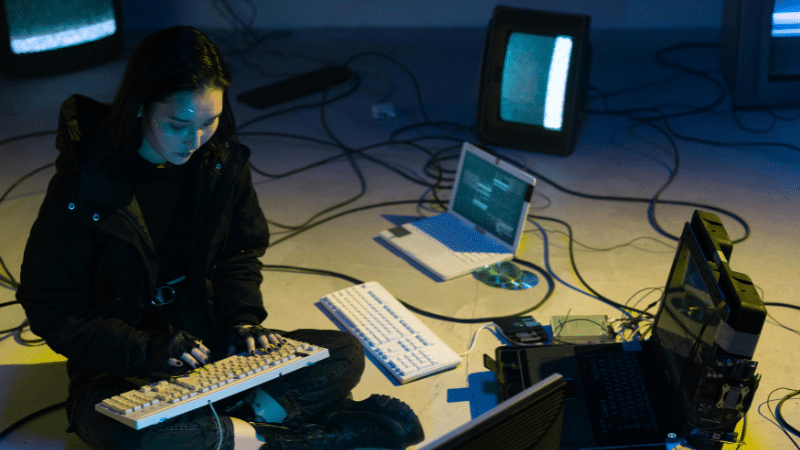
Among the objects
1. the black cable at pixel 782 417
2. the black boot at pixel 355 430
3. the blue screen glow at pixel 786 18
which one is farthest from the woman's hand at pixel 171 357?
the blue screen glow at pixel 786 18

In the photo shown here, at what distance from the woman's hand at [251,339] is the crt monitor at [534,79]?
1973 mm

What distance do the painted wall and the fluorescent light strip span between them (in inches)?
26.3

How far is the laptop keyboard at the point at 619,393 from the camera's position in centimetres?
187

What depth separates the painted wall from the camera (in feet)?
16.4

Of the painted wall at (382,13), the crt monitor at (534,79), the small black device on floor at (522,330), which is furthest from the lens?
the painted wall at (382,13)

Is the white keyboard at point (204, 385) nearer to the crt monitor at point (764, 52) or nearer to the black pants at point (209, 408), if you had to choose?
the black pants at point (209, 408)

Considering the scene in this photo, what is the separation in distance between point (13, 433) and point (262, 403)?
671mm

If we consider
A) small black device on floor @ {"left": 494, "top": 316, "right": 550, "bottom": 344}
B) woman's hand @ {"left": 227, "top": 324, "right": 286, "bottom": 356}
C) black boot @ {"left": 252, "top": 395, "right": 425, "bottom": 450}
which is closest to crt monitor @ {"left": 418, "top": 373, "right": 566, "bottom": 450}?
black boot @ {"left": 252, "top": 395, "right": 425, "bottom": 450}

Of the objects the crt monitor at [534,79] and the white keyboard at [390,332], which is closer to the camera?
the white keyboard at [390,332]

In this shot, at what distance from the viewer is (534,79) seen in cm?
347

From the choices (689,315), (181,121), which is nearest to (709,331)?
(689,315)

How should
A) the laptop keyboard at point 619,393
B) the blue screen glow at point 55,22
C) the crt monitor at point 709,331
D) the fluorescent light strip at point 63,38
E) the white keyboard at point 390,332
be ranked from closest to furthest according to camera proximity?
1. the crt monitor at point 709,331
2. the laptop keyboard at point 619,393
3. the white keyboard at point 390,332
4. the blue screen glow at point 55,22
5. the fluorescent light strip at point 63,38

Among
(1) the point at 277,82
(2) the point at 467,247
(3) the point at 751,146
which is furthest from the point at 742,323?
(1) the point at 277,82

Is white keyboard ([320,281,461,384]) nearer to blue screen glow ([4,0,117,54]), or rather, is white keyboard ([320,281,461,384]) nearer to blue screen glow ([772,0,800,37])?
blue screen glow ([772,0,800,37])
